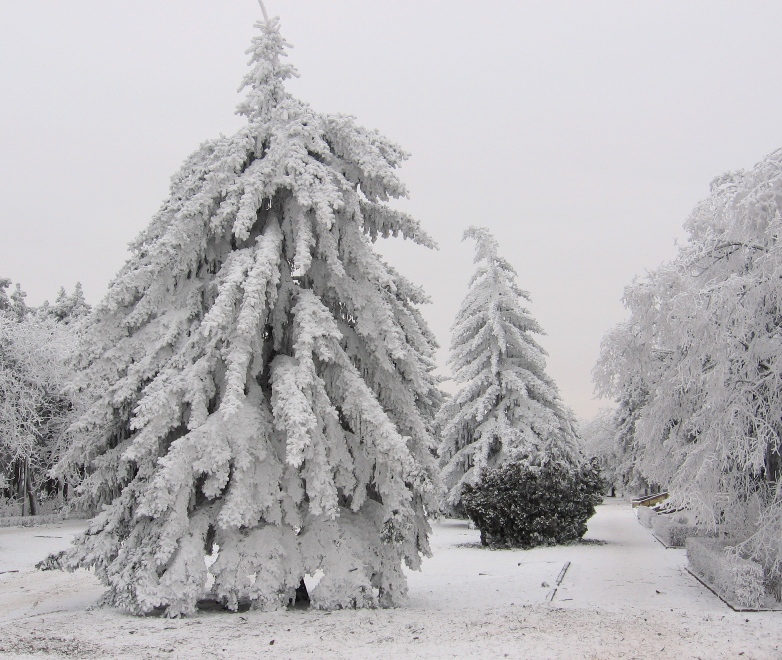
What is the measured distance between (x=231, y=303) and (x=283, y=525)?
2.67 m

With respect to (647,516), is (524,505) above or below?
above

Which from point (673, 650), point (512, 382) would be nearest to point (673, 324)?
point (673, 650)

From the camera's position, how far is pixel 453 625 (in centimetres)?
870

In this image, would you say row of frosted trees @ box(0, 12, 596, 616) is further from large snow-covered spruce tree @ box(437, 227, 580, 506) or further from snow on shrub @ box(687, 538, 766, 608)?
large snow-covered spruce tree @ box(437, 227, 580, 506)

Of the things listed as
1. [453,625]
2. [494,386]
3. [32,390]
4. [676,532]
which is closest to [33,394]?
[32,390]

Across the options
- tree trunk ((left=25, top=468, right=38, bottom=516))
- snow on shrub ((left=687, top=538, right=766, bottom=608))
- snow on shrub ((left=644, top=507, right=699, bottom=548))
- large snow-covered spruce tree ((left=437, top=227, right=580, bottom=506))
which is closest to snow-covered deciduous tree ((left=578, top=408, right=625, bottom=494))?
large snow-covered spruce tree ((left=437, top=227, right=580, bottom=506))

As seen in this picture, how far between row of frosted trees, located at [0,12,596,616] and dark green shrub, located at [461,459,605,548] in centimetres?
741

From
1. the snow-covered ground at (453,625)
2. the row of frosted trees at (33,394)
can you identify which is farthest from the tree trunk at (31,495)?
the snow-covered ground at (453,625)

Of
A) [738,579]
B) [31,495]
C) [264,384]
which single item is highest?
[264,384]

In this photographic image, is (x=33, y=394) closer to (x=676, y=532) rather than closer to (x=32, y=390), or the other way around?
(x=32, y=390)

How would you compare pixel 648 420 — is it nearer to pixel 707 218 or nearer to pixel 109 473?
pixel 707 218

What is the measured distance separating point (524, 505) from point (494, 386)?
6.78 meters

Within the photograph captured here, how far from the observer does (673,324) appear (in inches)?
424

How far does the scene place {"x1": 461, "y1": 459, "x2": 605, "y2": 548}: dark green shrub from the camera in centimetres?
1762
